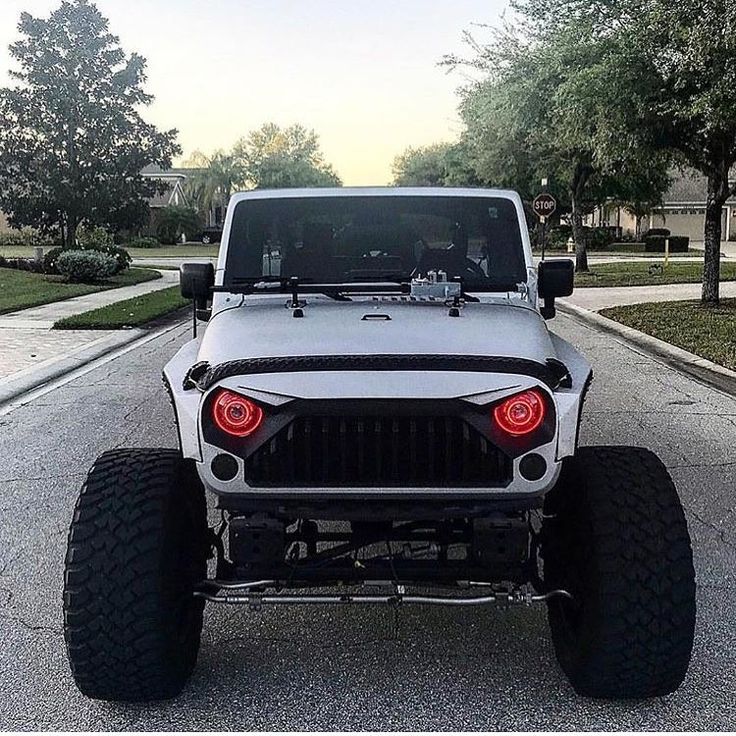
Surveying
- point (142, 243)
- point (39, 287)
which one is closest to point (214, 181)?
point (142, 243)

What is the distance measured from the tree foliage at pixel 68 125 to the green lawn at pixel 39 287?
107 inches

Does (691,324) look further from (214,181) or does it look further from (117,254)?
(214,181)

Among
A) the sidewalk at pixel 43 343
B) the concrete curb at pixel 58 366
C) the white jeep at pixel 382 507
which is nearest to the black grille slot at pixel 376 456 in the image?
the white jeep at pixel 382 507

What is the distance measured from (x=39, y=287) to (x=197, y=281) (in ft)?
73.3

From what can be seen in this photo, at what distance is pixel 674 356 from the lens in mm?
13672

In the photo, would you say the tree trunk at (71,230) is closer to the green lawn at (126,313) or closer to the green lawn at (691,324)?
the green lawn at (126,313)

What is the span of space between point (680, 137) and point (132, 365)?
10710 millimetres

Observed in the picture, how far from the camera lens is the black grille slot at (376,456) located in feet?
11.6

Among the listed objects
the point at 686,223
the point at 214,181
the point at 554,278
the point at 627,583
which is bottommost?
the point at 686,223

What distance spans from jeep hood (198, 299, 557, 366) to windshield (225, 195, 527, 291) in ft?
1.62

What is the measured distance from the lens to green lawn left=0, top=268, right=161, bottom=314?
2197cm

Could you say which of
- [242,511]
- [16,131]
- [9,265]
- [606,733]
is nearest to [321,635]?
[242,511]

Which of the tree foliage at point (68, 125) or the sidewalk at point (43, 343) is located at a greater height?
the tree foliage at point (68, 125)

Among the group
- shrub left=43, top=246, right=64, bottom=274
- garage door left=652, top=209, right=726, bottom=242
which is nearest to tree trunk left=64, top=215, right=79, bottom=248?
shrub left=43, top=246, right=64, bottom=274
